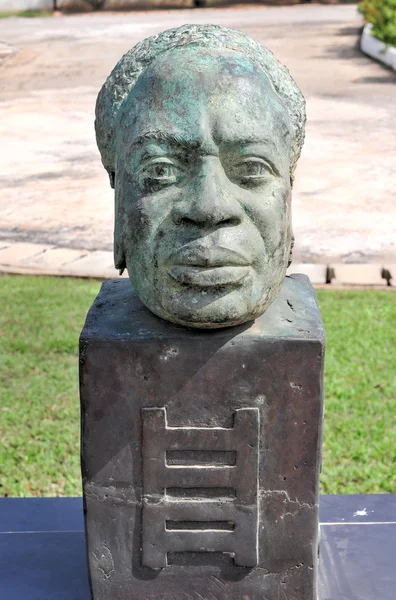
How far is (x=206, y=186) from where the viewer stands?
7.84ft

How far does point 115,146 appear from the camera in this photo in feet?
8.73

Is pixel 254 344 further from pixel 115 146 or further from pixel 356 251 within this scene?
pixel 356 251

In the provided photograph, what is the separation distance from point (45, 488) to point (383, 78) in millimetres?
10321

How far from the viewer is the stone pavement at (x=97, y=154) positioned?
6789mm

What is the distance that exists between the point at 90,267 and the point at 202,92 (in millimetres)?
4032

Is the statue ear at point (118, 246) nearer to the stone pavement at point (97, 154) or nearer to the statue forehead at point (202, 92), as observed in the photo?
the statue forehead at point (202, 92)

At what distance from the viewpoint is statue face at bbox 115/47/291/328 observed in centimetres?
241

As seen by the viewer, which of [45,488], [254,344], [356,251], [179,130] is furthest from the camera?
[356,251]

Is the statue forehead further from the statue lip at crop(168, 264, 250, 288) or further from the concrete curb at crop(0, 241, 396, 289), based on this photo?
the concrete curb at crop(0, 241, 396, 289)

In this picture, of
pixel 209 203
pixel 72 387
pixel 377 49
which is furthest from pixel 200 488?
pixel 377 49

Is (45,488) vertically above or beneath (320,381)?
beneath

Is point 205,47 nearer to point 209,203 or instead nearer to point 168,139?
point 168,139

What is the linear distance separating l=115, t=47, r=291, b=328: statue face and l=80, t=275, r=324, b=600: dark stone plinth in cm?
15

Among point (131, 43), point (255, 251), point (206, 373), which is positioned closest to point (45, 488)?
point (206, 373)
